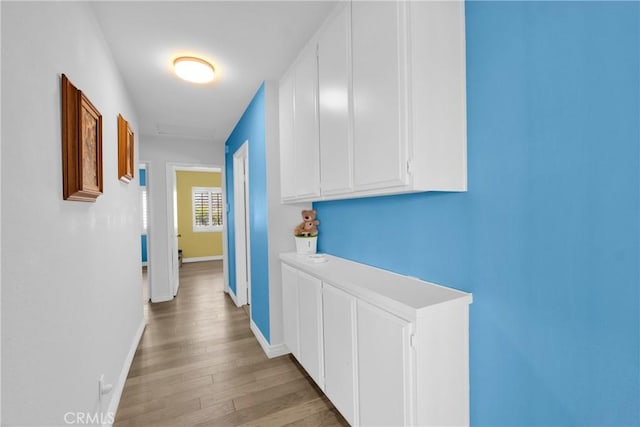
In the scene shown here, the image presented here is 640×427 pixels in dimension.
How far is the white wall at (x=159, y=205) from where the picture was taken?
4.04 meters

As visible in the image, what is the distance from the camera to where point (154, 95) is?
2768 mm

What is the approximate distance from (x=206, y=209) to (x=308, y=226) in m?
6.04

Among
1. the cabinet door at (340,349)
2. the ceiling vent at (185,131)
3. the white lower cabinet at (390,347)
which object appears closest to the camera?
the white lower cabinet at (390,347)

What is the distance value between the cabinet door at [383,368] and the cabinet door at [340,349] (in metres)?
0.06

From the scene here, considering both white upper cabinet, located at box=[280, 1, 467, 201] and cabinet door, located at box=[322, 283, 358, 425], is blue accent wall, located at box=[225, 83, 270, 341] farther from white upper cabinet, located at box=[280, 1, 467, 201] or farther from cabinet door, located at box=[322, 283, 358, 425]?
white upper cabinet, located at box=[280, 1, 467, 201]

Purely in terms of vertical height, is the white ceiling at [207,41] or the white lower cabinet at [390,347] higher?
the white ceiling at [207,41]

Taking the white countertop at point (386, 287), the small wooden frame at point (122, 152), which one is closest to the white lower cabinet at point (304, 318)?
the white countertop at point (386, 287)

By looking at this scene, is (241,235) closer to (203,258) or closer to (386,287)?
(386,287)

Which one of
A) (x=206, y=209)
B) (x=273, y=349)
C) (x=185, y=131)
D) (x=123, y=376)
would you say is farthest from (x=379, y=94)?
(x=206, y=209)

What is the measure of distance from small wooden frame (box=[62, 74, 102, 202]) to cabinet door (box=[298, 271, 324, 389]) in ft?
4.30

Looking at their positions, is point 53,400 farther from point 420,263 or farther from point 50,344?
point 420,263

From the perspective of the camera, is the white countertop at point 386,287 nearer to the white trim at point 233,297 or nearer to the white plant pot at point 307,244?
the white plant pot at point 307,244

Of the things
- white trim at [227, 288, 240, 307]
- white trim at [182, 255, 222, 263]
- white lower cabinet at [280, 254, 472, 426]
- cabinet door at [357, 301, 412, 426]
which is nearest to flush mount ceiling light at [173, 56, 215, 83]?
white lower cabinet at [280, 254, 472, 426]

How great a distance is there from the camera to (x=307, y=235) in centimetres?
234
